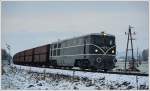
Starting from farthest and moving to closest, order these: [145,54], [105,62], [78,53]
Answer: [78,53], [105,62], [145,54]

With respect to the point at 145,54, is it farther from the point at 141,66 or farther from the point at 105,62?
the point at 105,62

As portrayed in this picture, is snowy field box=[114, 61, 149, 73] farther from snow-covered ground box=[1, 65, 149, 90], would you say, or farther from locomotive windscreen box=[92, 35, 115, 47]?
locomotive windscreen box=[92, 35, 115, 47]

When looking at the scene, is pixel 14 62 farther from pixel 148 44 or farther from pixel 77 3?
pixel 148 44

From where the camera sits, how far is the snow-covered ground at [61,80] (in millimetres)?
7195

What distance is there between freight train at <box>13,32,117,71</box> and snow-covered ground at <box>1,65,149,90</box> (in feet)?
0.52

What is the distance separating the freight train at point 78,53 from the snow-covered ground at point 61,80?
0.52ft

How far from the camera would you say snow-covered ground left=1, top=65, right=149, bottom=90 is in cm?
720

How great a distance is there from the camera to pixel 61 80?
7477 millimetres

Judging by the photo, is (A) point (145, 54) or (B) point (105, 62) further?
Answer: (B) point (105, 62)

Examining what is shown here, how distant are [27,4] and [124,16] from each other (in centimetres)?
192

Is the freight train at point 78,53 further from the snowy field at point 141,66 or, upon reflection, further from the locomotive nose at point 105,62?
the snowy field at point 141,66

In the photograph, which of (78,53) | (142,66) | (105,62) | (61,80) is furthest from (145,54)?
(61,80)

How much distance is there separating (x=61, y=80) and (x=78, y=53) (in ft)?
2.07

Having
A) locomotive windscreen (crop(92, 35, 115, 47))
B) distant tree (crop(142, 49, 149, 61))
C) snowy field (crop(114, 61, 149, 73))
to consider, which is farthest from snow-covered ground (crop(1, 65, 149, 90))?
locomotive windscreen (crop(92, 35, 115, 47))
